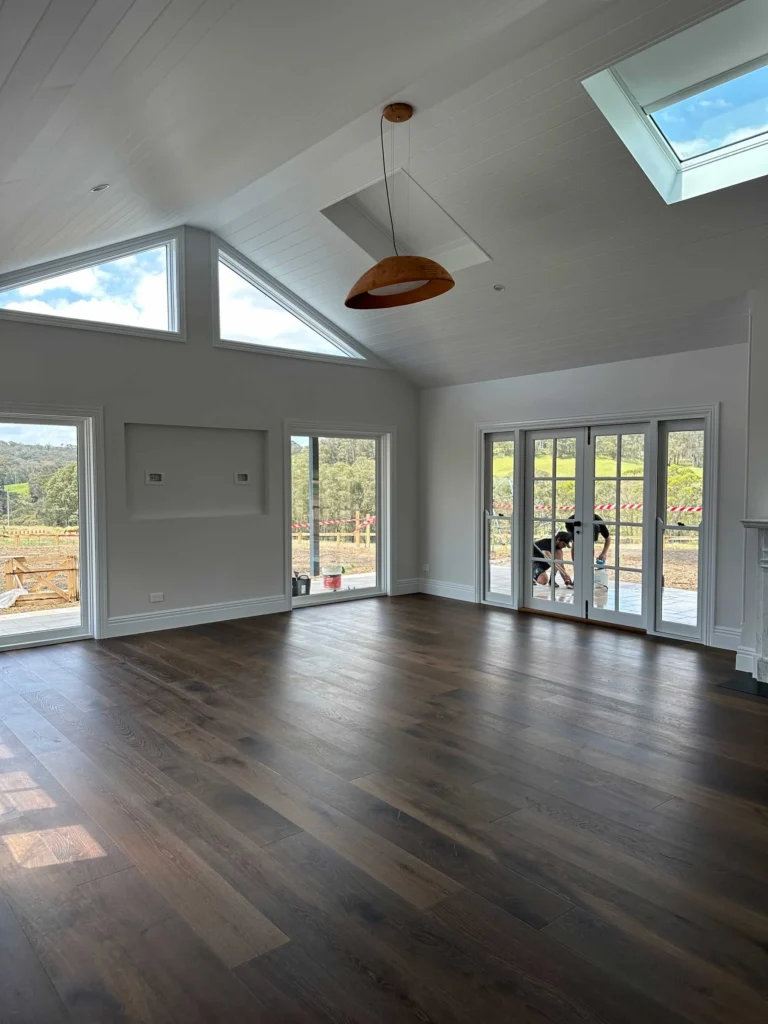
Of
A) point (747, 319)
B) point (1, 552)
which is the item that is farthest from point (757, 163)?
point (1, 552)

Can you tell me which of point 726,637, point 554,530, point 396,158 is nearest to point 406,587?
point 554,530

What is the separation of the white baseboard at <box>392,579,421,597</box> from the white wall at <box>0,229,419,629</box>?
1631 millimetres

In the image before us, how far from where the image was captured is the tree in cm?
598

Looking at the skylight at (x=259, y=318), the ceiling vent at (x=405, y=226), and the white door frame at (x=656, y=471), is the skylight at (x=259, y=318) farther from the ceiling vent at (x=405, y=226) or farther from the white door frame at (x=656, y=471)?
the white door frame at (x=656, y=471)

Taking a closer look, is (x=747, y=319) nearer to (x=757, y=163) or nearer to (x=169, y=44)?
(x=757, y=163)

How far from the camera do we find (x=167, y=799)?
3113 mm

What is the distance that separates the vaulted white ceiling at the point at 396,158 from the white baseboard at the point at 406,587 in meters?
2.70

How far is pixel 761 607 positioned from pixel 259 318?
5.33 metres

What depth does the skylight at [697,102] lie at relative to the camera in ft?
12.0

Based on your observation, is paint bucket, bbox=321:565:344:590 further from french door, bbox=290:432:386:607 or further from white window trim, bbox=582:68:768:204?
white window trim, bbox=582:68:768:204

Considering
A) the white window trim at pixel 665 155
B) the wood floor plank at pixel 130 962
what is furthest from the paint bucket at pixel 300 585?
the wood floor plank at pixel 130 962

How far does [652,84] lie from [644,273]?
5.07ft

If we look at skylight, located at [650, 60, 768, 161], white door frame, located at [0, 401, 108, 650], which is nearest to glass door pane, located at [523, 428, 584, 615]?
skylight, located at [650, 60, 768, 161]

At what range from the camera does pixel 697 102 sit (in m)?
4.20
